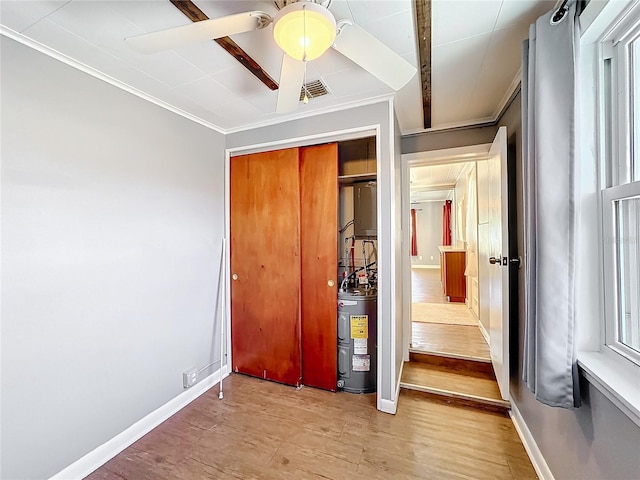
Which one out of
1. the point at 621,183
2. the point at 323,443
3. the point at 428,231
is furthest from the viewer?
the point at 428,231

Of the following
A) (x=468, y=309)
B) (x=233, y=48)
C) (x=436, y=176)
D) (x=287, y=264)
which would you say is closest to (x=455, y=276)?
(x=468, y=309)

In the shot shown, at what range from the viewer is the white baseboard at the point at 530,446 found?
5.03 ft

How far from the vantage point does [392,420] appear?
2090 millimetres

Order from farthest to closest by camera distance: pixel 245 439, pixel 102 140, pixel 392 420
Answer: pixel 392 420 < pixel 245 439 < pixel 102 140

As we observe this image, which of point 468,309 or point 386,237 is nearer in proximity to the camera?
point 386,237

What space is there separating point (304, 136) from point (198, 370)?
7.34ft

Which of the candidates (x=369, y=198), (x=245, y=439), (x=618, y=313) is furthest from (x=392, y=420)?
(x=369, y=198)

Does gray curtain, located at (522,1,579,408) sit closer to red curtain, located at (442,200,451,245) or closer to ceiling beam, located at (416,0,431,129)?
ceiling beam, located at (416,0,431,129)

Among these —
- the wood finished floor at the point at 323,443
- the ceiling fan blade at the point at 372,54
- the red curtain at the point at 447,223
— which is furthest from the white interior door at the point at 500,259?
the red curtain at the point at 447,223

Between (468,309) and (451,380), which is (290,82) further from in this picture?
(468,309)

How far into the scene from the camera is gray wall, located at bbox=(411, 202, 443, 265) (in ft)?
33.8

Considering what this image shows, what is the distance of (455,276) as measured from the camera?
206 inches

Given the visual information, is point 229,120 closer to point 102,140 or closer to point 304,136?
point 304,136

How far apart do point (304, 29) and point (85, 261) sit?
1.74m
